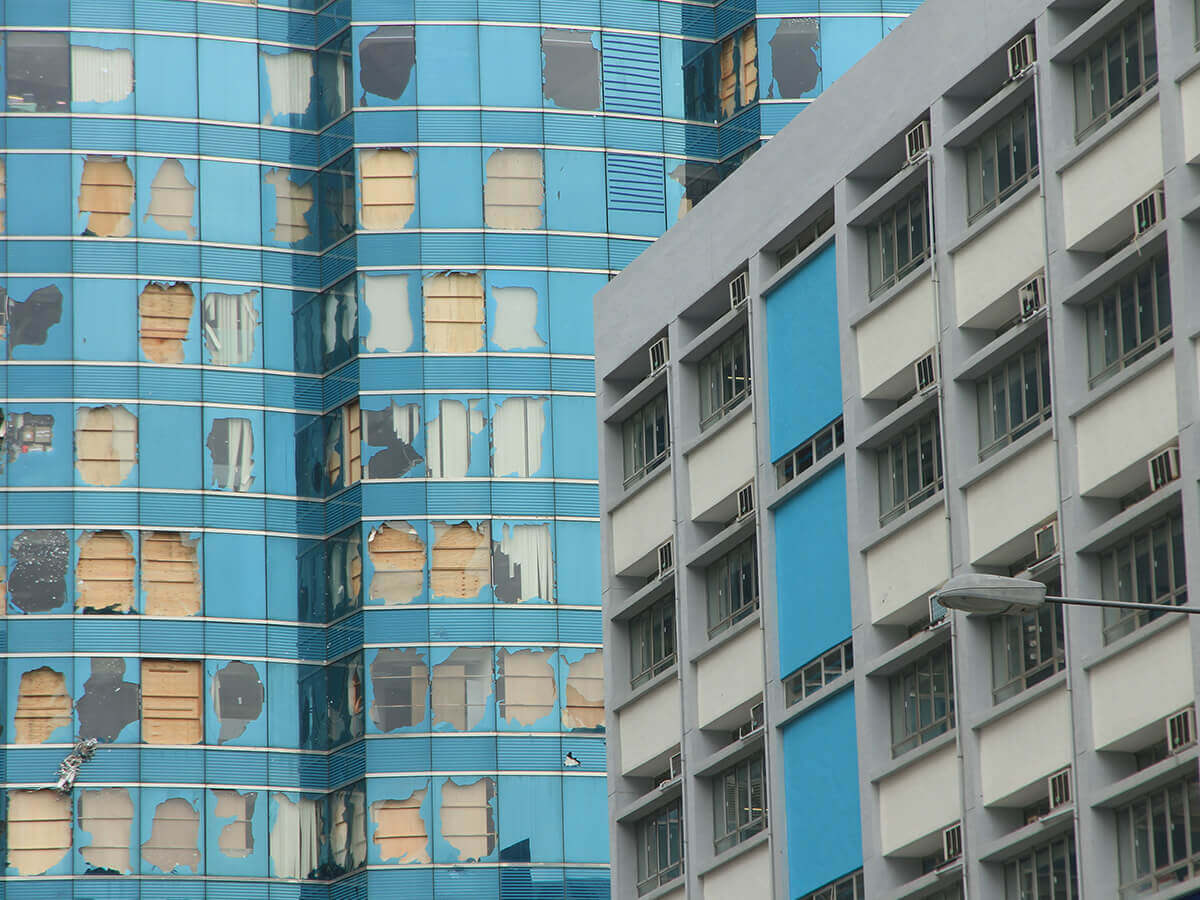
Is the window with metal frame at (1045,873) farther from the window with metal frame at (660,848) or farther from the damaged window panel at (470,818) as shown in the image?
the damaged window panel at (470,818)

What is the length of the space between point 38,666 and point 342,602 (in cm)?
853

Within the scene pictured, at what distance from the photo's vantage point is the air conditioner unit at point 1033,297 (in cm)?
3672

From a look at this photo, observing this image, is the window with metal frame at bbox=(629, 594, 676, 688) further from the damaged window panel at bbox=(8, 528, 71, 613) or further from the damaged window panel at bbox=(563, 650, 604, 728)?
the damaged window panel at bbox=(8, 528, 71, 613)

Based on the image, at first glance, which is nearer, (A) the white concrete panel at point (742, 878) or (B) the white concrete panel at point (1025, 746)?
(B) the white concrete panel at point (1025, 746)

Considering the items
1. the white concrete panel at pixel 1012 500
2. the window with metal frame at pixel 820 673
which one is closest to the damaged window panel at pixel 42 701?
the window with metal frame at pixel 820 673

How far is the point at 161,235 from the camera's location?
79375mm

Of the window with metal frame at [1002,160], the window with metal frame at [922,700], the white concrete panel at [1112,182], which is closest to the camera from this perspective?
the white concrete panel at [1112,182]

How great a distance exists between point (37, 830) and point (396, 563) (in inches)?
475

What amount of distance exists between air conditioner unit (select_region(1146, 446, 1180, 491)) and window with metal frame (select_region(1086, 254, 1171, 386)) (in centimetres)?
155

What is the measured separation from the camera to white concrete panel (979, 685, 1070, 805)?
35094mm

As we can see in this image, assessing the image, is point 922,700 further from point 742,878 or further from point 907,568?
point 742,878

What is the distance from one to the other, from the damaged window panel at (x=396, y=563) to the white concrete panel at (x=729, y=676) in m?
31.2

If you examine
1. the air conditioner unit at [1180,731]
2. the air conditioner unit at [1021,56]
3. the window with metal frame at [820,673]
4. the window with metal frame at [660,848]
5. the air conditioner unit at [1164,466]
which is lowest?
the air conditioner unit at [1180,731]

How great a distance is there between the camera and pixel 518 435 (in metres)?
78.1
